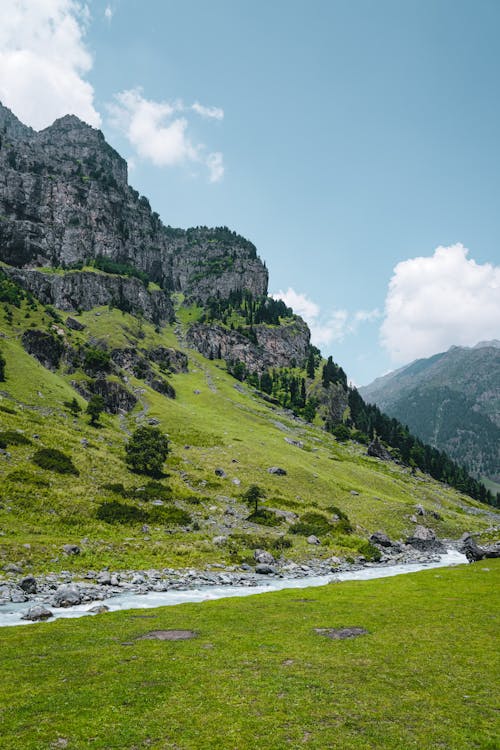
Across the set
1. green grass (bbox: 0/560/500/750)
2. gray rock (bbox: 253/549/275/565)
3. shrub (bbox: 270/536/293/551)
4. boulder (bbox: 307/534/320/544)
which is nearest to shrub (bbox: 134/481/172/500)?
shrub (bbox: 270/536/293/551)

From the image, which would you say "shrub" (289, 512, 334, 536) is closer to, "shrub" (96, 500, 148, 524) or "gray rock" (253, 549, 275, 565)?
"gray rock" (253, 549, 275, 565)

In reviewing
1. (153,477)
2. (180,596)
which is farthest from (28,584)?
(153,477)

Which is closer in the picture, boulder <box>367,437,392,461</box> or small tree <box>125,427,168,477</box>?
small tree <box>125,427,168,477</box>

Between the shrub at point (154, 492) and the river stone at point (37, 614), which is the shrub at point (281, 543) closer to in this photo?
the shrub at point (154, 492)

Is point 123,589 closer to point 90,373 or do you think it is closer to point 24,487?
point 24,487

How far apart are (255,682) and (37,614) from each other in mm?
17237

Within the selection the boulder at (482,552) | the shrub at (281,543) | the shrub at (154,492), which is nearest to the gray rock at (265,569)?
the shrub at (281,543)

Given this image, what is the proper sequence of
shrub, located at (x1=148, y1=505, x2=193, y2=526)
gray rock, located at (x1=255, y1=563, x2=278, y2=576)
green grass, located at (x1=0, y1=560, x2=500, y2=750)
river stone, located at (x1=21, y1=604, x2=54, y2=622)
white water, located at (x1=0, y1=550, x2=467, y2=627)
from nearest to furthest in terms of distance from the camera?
1. green grass, located at (x1=0, y1=560, x2=500, y2=750)
2. river stone, located at (x1=21, y1=604, x2=54, y2=622)
3. white water, located at (x1=0, y1=550, x2=467, y2=627)
4. gray rock, located at (x1=255, y1=563, x2=278, y2=576)
5. shrub, located at (x1=148, y1=505, x2=193, y2=526)

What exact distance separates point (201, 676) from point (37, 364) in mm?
117314

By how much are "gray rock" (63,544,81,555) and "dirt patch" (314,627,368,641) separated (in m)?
25.5

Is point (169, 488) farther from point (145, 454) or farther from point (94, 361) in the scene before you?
point (94, 361)

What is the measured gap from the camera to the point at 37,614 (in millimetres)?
25672

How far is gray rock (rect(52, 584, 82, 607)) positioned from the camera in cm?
2914

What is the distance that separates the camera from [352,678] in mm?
16766
